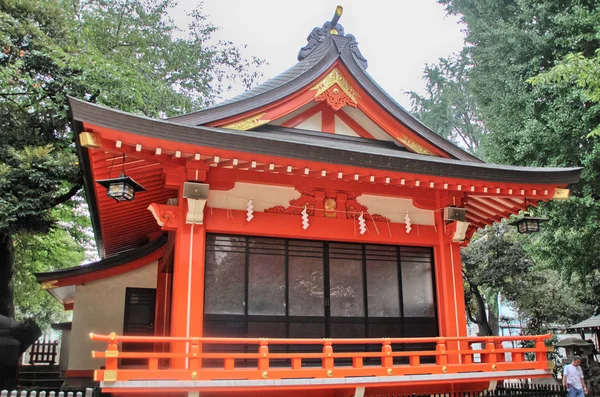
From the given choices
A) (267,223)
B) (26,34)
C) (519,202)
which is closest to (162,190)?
(267,223)

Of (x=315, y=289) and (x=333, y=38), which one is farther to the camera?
(x=333, y=38)

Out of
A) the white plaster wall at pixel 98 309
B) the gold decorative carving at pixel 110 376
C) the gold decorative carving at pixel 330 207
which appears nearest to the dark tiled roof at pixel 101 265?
the white plaster wall at pixel 98 309

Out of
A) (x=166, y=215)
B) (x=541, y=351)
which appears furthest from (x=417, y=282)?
(x=166, y=215)

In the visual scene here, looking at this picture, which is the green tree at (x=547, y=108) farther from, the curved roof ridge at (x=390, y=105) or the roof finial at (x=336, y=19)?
the roof finial at (x=336, y=19)

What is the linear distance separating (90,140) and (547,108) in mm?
13640

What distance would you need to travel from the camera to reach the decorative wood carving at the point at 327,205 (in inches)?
344

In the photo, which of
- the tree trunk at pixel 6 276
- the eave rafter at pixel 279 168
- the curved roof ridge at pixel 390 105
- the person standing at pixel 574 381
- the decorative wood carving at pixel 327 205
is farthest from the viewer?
the tree trunk at pixel 6 276

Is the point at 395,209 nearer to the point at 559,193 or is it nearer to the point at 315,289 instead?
the point at 315,289

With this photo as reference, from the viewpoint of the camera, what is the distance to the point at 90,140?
21.0 feet

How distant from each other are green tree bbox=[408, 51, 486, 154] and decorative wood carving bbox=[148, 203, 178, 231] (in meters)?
32.6

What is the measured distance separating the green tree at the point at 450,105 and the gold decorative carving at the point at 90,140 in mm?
33931

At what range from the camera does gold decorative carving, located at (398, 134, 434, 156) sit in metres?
10.0

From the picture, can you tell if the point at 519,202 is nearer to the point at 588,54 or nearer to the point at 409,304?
the point at 409,304

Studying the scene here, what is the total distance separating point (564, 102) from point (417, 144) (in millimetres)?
6401
